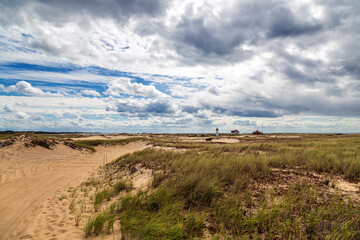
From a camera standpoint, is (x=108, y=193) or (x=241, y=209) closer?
(x=241, y=209)

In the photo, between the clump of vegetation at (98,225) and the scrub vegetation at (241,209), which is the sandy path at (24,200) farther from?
the scrub vegetation at (241,209)

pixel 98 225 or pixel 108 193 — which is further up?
pixel 98 225

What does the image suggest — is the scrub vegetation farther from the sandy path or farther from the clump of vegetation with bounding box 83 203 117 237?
the sandy path

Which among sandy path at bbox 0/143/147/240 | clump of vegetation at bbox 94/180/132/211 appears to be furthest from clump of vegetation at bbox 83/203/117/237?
clump of vegetation at bbox 94/180/132/211

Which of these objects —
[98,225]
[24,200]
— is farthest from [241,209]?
[24,200]

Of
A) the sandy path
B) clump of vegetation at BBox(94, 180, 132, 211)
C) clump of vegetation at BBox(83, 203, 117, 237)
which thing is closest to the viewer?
clump of vegetation at BBox(83, 203, 117, 237)

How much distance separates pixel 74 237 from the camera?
4.45 meters

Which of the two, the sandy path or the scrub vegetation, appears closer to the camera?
the scrub vegetation

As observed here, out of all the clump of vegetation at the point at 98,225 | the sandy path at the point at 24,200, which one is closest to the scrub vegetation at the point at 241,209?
the clump of vegetation at the point at 98,225

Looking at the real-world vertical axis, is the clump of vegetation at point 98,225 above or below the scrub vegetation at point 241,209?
below

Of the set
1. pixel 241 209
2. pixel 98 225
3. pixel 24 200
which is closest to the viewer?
pixel 98 225

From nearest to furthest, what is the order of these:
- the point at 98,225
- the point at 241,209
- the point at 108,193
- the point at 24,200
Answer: the point at 98,225, the point at 241,209, the point at 24,200, the point at 108,193

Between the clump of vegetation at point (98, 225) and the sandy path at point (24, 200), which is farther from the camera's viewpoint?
the sandy path at point (24, 200)

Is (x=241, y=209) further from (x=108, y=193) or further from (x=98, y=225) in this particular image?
(x=108, y=193)
